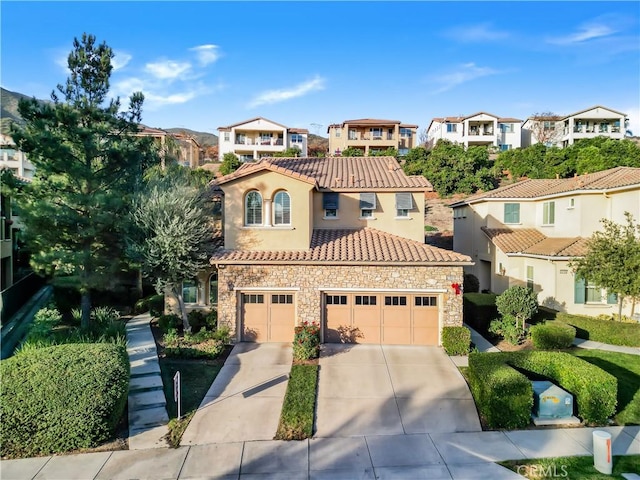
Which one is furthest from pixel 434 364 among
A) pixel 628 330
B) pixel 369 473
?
pixel 628 330

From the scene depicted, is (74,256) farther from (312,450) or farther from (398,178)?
(398,178)

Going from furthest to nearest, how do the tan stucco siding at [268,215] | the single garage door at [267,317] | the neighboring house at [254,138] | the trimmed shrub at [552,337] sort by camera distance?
the neighboring house at [254,138] → the tan stucco siding at [268,215] → the single garage door at [267,317] → the trimmed shrub at [552,337]

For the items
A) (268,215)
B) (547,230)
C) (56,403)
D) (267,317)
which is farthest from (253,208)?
(547,230)

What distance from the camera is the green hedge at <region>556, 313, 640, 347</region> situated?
15.0 m

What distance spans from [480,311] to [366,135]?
45.4m

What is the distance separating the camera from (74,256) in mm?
14023

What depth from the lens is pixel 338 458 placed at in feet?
27.0

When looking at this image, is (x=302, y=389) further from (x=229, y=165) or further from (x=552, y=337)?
(x=229, y=165)

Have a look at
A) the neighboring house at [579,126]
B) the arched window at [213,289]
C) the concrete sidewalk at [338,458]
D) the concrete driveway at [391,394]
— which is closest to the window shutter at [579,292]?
the concrete driveway at [391,394]

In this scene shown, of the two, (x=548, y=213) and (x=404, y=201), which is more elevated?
(x=404, y=201)

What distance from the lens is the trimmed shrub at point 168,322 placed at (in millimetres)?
15469

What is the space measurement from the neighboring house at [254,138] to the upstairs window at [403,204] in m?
41.5

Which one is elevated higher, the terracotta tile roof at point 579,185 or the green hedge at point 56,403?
the terracotta tile roof at point 579,185

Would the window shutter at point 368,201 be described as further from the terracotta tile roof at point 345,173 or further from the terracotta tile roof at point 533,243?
the terracotta tile roof at point 533,243
